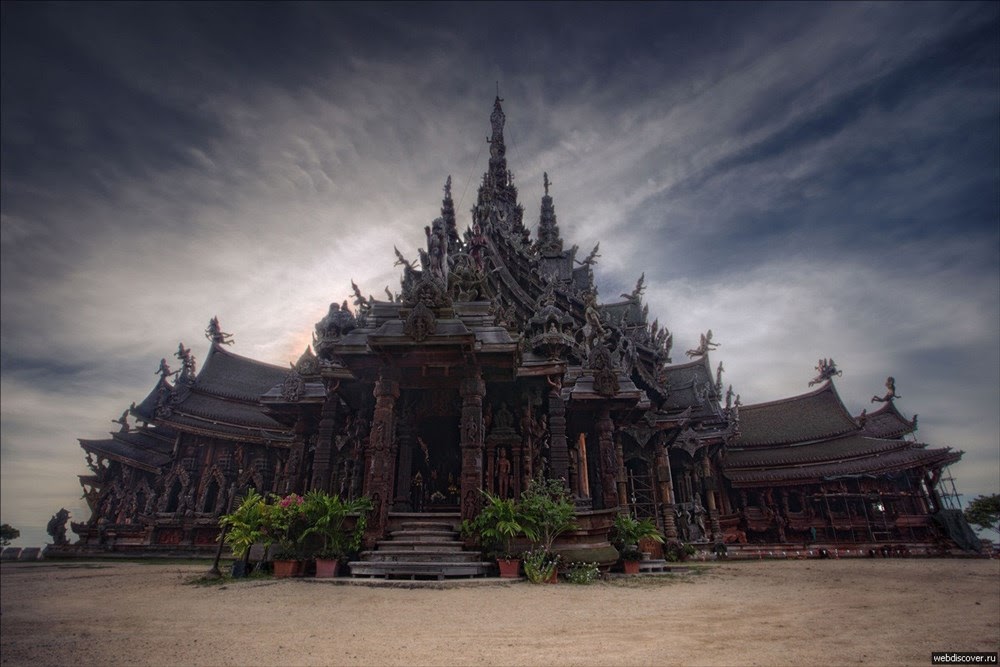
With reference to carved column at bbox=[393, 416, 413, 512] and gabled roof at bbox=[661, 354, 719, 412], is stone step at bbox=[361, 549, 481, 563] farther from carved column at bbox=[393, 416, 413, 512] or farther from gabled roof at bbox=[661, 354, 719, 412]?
gabled roof at bbox=[661, 354, 719, 412]

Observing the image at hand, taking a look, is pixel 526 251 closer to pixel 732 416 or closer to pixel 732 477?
pixel 732 416

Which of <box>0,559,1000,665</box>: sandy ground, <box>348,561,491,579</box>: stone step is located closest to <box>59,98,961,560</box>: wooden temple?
<box>348,561,491,579</box>: stone step

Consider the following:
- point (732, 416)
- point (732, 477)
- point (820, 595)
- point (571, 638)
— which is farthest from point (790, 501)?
point (571, 638)

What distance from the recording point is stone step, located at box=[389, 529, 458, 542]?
31.7 feet

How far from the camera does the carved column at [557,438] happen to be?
41.4 ft

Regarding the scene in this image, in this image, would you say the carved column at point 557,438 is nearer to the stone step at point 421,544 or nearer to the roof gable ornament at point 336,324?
the stone step at point 421,544

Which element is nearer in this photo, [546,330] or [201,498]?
[546,330]

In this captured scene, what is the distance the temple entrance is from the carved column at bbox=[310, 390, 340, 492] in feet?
7.96

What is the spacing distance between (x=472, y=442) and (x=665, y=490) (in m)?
12.9

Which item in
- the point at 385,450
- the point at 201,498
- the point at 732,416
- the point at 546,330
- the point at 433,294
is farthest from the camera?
the point at 732,416

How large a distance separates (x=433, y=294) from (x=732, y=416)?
20.0 meters

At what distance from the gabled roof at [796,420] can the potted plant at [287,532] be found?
2581cm

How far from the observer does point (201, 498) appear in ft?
74.1

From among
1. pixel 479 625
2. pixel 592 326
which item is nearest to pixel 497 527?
pixel 479 625
